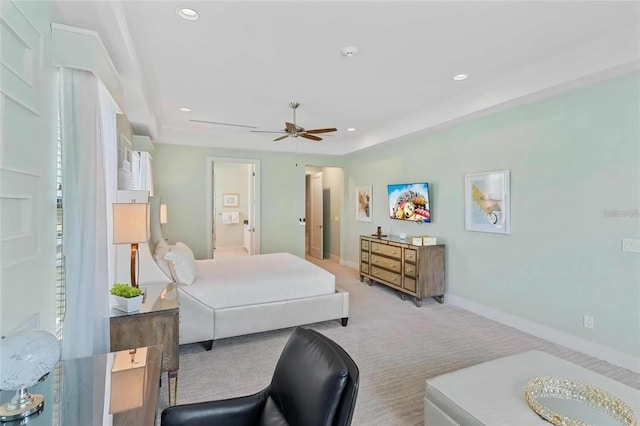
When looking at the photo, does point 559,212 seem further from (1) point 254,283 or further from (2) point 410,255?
(1) point 254,283

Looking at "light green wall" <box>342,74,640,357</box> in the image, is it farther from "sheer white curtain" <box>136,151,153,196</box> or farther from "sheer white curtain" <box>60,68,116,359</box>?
"sheer white curtain" <box>136,151,153,196</box>

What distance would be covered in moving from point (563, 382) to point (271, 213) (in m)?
5.57

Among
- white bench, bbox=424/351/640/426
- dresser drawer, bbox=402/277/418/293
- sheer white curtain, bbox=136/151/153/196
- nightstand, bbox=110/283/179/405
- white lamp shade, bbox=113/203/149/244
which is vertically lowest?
dresser drawer, bbox=402/277/418/293

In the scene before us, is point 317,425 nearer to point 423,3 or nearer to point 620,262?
point 423,3

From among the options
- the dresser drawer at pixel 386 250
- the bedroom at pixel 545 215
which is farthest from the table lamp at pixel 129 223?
the dresser drawer at pixel 386 250

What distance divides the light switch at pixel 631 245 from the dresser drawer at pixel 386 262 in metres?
2.61

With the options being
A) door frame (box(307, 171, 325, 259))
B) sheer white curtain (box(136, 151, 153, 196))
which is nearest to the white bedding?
sheer white curtain (box(136, 151, 153, 196))

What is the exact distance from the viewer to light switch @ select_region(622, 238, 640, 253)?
9.05 feet

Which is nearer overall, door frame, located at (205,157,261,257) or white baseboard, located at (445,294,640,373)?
white baseboard, located at (445,294,640,373)

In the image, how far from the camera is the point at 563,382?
69.1 inches

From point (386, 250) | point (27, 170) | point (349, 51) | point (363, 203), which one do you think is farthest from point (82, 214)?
point (363, 203)

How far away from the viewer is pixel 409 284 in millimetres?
4699

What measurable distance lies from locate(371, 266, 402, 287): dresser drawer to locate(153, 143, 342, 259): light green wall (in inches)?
78.6

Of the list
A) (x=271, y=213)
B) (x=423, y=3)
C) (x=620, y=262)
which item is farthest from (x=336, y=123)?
(x=620, y=262)
